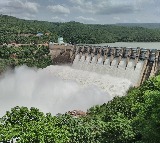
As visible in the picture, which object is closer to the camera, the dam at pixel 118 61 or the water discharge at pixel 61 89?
the water discharge at pixel 61 89

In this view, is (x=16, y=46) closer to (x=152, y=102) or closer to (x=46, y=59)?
(x=46, y=59)

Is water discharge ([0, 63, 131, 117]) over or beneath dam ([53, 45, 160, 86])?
beneath

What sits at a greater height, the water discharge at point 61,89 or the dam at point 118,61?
the dam at point 118,61

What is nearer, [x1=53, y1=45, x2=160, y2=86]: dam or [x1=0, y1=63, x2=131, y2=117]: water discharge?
[x1=0, y1=63, x2=131, y2=117]: water discharge

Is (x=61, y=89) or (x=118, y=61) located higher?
(x=118, y=61)

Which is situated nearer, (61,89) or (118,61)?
(61,89)
